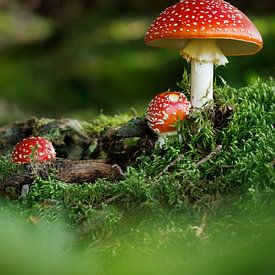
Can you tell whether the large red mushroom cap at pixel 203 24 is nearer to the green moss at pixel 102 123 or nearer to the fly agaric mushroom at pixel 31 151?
the fly agaric mushroom at pixel 31 151

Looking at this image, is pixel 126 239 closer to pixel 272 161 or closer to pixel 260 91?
pixel 272 161

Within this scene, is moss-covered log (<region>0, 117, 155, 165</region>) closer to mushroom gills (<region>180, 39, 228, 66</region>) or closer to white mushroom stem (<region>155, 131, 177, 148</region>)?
white mushroom stem (<region>155, 131, 177, 148</region>)

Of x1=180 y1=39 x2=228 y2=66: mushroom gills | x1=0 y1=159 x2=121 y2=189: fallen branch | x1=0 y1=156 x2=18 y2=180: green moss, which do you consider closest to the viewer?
x1=0 y1=159 x2=121 y2=189: fallen branch

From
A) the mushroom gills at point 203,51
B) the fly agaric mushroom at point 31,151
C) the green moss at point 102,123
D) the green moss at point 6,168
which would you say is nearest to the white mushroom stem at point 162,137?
the mushroom gills at point 203,51

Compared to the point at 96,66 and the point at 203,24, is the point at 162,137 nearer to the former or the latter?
the point at 203,24

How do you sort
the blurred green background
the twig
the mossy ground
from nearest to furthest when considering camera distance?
the mossy ground → the twig → the blurred green background

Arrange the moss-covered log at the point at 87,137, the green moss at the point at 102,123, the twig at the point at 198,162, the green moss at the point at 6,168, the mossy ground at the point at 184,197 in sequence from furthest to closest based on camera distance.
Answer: the green moss at the point at 102,123, the moss-covered log at the point at 87,137, the green moss at the point at 6,168, the twig at the point at 198,162, the mossy ground at the point at 184,197

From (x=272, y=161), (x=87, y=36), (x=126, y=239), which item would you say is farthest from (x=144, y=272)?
(x=87, y=36)

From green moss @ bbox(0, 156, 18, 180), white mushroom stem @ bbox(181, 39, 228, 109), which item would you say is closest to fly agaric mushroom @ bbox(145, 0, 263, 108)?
white mushroom stem @ bbox(181, 39, 228, 109)
